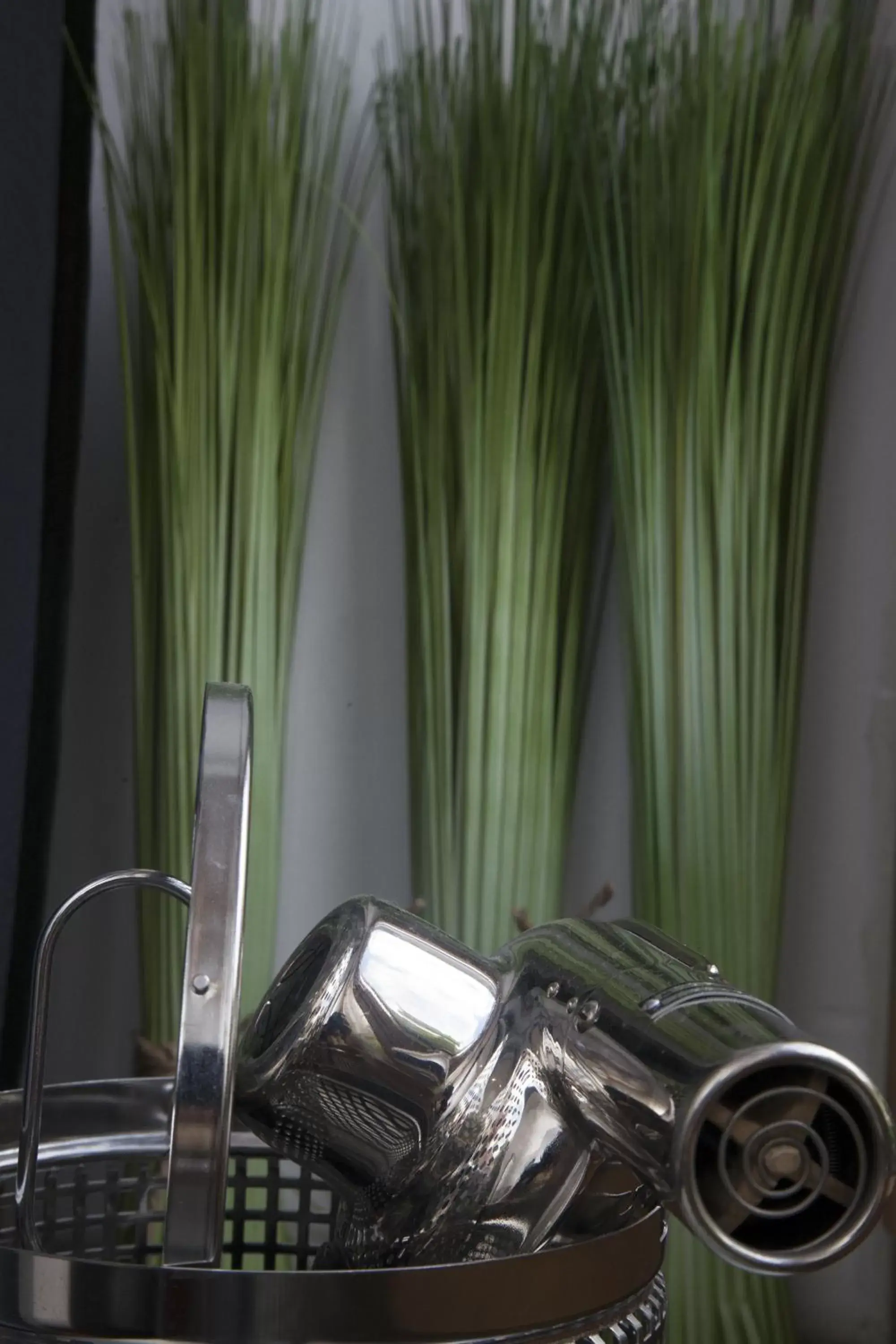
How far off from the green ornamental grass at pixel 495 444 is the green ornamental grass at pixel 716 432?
0.04 meters

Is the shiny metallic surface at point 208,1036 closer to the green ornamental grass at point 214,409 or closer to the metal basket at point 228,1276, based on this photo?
the metal basket at point 228,1276

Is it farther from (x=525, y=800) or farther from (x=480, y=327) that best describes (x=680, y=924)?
(x=480, y=327)

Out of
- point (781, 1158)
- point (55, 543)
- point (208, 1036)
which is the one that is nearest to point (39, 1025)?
point (208, 1036)

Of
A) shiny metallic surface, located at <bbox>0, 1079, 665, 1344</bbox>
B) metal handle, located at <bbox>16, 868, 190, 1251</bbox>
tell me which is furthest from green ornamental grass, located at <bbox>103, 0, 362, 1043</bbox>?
shiny metallic surface, located at <bbox>0, 1079, 665, 1344</bbox>

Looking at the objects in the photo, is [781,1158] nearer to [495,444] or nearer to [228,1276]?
[228,1276]

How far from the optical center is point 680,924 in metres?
0.87

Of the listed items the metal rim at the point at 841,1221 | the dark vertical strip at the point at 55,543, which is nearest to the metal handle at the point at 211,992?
the metal rim at the point at 841,1221

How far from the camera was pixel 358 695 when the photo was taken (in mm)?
1024

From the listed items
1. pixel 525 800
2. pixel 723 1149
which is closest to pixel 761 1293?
pixel 525 800

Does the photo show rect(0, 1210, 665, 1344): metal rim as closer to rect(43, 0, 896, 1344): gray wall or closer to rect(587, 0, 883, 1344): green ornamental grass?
rect(587, 0, 883, 1344): green ornamental grass

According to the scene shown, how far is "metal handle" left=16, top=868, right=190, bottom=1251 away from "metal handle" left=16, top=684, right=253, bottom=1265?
1.8 inches

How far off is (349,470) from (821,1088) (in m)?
0.77

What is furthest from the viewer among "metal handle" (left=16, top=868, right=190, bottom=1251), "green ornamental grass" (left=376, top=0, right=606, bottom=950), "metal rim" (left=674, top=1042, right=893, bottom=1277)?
"green ornamental grass" (left=376, top=0, right=606, bottom=950)

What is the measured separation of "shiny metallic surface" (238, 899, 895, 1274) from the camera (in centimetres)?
33
